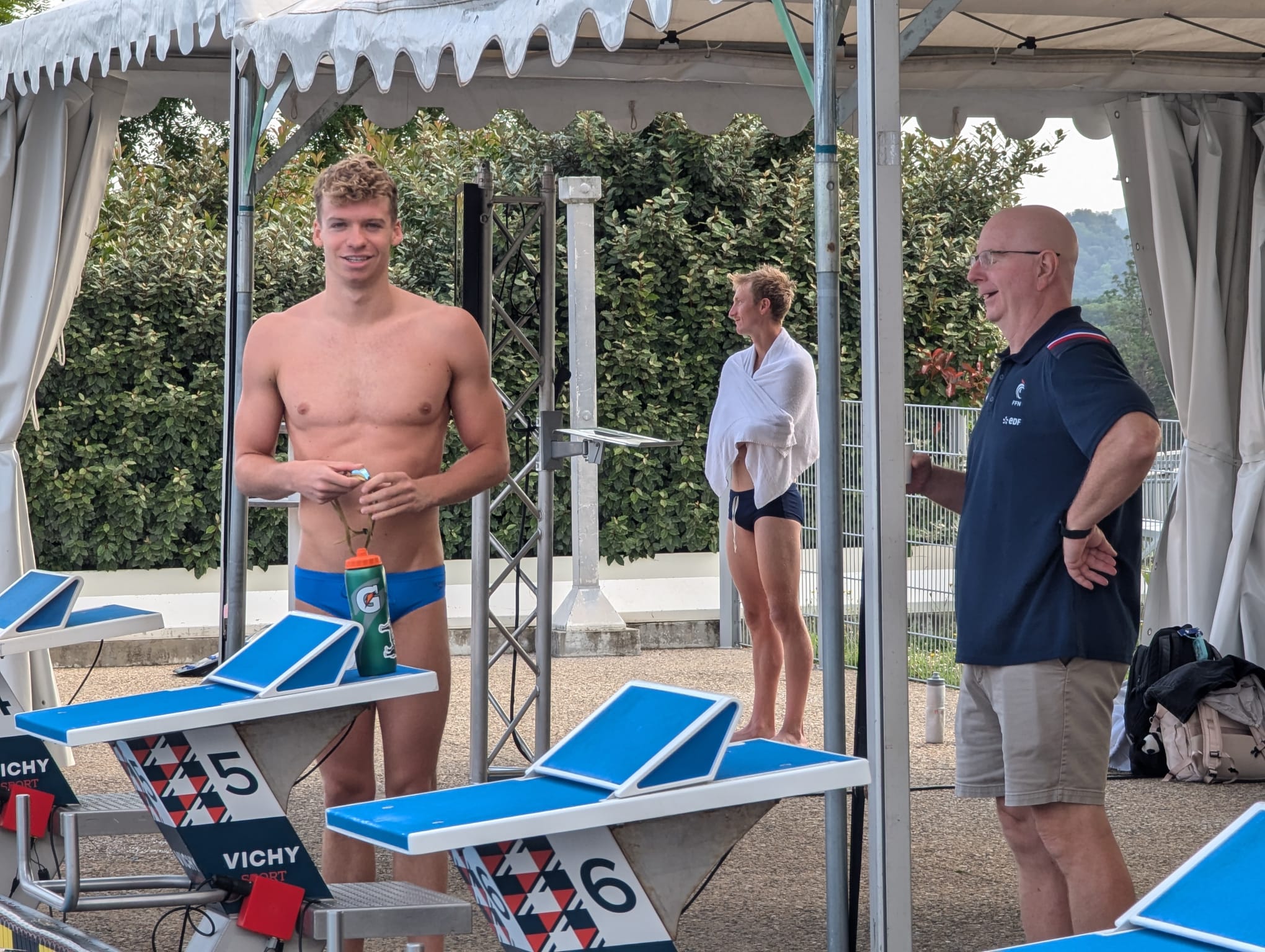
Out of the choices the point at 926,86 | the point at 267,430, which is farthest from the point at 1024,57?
the point at 267,430

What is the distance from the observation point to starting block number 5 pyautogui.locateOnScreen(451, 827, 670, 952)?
2320mm

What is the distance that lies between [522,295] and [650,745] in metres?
9.09

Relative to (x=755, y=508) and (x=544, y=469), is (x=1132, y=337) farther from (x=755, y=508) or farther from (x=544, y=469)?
(x=544, y=469)

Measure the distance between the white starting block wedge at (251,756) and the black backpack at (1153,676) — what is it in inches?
169

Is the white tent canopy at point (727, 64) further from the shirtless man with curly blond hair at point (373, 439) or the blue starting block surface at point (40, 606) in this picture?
the blue starting block surface at point (40, 606)

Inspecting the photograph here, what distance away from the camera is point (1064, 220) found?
3.56 meters

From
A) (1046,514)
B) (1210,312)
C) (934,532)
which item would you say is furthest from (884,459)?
(934,532)

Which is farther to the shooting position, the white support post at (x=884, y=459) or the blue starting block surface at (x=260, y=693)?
the white support post at (x=884, y=459)

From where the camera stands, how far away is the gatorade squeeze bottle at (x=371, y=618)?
3.15 m

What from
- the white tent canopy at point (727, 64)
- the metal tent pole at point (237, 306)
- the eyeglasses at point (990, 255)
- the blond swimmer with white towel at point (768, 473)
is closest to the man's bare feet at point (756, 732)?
the blond swimmer with white towel at point (768, 473)

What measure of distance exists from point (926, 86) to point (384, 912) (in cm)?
444

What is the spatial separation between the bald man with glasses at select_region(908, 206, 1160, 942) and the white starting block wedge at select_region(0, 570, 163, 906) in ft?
7.06

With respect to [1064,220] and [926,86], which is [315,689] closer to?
[1064,220]

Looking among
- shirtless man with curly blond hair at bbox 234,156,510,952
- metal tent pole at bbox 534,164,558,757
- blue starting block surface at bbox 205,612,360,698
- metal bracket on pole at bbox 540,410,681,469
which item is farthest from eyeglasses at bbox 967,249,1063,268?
metal tent pole at bbox 534,164,558,757
